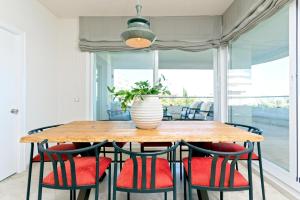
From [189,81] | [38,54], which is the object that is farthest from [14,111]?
[189,81]

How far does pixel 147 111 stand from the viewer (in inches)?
74.3

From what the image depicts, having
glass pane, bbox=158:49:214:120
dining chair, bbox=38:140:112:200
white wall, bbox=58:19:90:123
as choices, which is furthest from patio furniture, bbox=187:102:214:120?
dining chair, bbox=38:140:112:200

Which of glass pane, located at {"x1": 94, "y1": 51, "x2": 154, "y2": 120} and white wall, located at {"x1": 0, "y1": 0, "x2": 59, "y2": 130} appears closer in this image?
white wall, located at {"x1": 0, "y1": 0, "x2": 59, "y2": 130}

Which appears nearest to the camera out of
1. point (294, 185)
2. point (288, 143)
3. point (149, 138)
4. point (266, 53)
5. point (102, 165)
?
point (149, 138)

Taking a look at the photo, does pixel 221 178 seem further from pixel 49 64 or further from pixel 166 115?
pixel 49 64

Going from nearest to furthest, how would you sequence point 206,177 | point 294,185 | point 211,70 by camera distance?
point 206,177, point 294,185, point 211,70

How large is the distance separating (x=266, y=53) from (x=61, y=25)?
11.8ft

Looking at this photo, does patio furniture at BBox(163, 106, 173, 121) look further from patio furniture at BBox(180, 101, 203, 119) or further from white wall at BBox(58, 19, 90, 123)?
white wall at BBox(58, 19, 90, 123)

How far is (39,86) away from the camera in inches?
135

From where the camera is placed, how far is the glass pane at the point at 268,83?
240 centimetres

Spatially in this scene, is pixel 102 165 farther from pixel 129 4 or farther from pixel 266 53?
→ pixel 129 4

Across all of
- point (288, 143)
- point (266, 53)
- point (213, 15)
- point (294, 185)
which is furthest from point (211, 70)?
point (294, 185)

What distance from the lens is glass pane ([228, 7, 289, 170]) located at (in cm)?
240

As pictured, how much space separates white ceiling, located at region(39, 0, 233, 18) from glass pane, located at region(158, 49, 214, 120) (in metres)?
0.79
